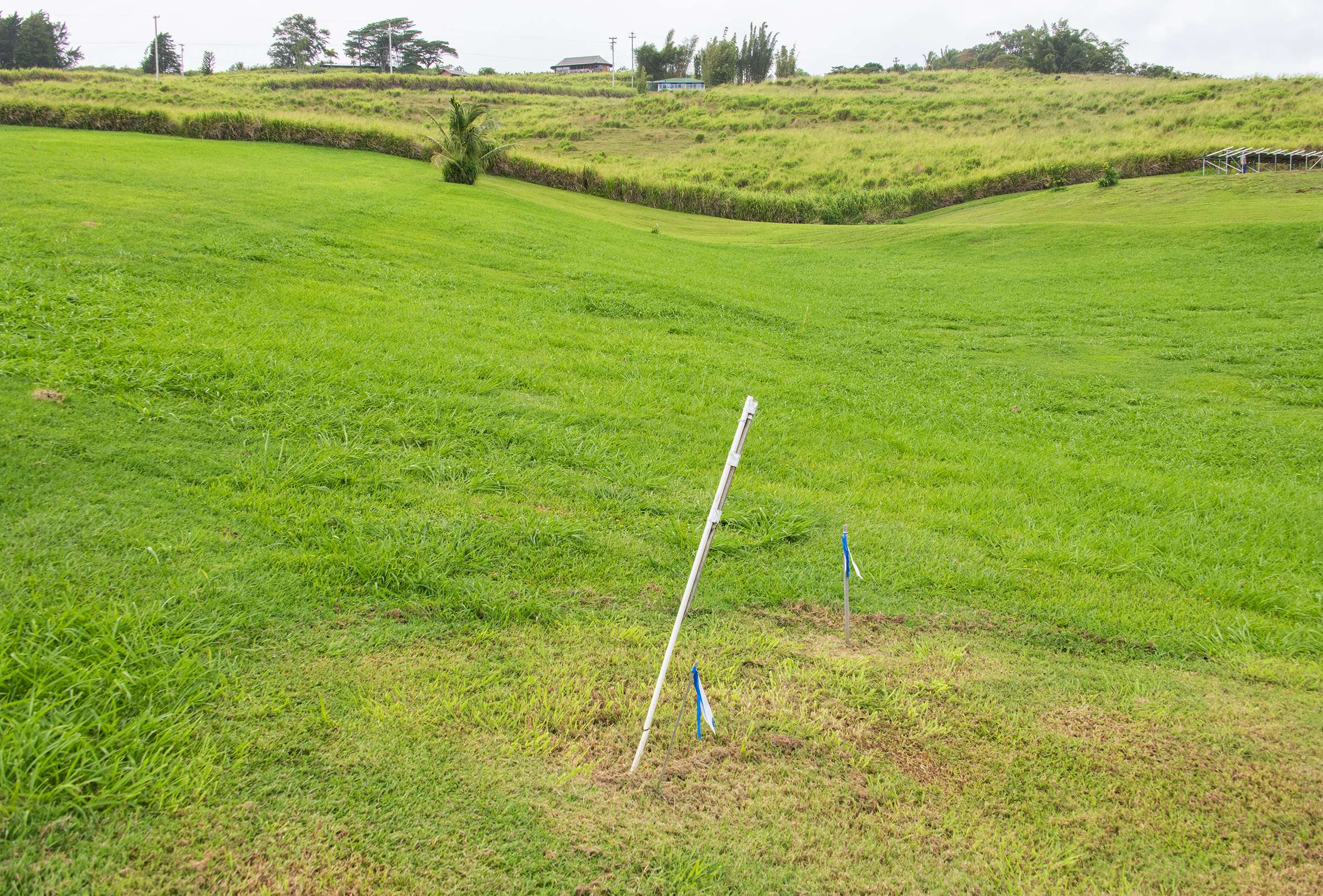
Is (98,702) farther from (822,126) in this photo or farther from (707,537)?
(822,126)

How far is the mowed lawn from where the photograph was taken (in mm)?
2352

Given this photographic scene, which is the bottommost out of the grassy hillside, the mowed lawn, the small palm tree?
the mowed lawn

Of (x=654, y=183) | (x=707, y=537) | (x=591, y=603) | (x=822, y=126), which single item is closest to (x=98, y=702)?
(x=591, y=603)

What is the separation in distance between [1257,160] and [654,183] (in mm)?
17749

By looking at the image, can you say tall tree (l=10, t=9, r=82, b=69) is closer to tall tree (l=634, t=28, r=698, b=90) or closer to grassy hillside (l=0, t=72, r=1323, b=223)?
grassy hillside (l=0, t=72, r=1323, b=223)

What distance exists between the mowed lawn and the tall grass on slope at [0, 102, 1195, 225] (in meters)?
17.1

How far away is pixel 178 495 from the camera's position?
3.84 metres

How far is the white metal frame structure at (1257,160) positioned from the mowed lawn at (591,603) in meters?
16.9

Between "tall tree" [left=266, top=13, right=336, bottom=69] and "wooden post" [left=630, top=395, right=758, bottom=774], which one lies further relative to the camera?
"tall tree" [left=266, top=13, right=336, bottom=69]

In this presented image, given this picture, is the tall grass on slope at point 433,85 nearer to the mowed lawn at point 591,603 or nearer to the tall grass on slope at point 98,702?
the mowed lawn at point 591,603

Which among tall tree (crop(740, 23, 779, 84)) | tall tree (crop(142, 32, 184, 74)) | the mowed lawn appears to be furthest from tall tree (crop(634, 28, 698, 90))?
the mowed lawn

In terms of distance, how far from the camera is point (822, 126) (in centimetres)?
4325

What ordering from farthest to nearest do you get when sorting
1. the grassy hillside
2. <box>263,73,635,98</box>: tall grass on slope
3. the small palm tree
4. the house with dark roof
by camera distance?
the house with dark roof → <box>263,73,635,98</box>: tall grass on slope → the grassy hillside → the small palm tree

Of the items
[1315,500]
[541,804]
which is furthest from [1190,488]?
[541,804]
